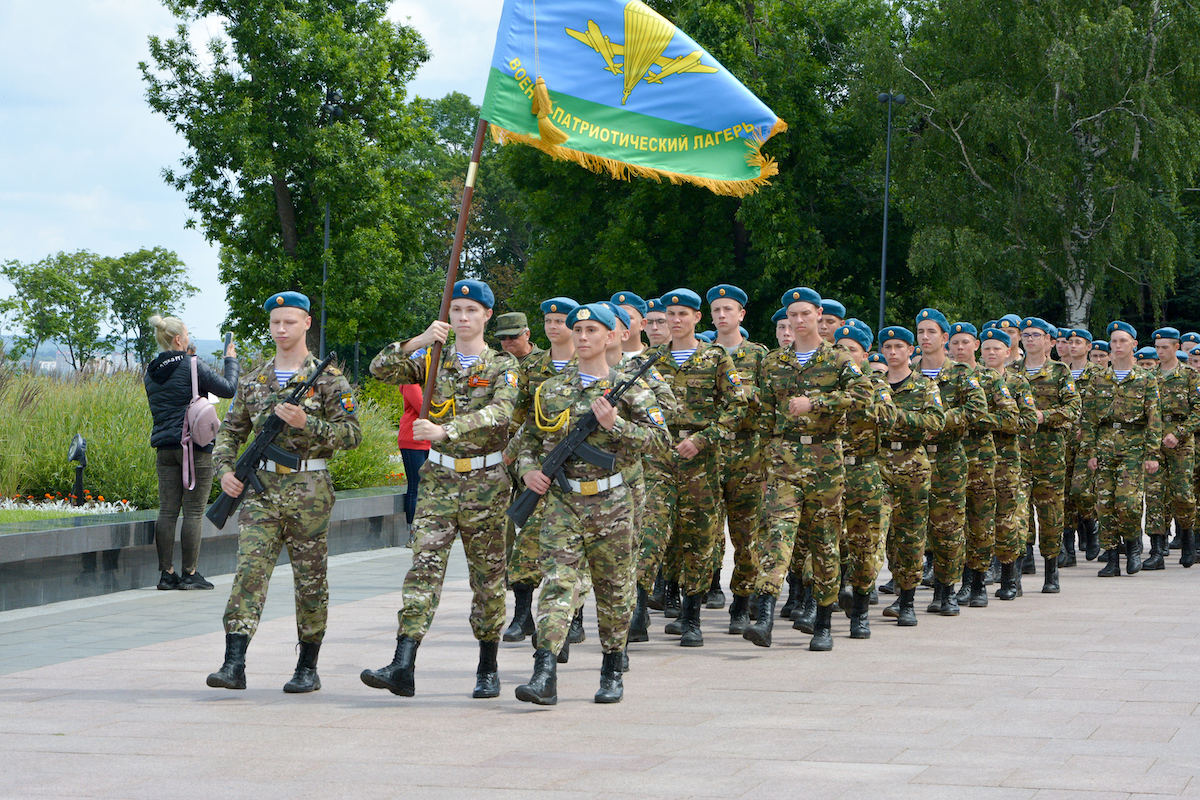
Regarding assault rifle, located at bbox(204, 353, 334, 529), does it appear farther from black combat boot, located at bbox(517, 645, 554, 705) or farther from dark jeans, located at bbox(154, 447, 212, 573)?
dark jeans, located at bbox(154, 447, 212, 573)

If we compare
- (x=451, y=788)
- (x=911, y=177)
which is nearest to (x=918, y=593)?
(x=451, y=788)

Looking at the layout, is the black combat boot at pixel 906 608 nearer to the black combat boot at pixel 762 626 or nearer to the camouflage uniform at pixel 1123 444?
the black combat boot at pixel 762 626

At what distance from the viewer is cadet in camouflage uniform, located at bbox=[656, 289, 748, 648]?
9.42m

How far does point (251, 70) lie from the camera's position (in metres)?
41.1

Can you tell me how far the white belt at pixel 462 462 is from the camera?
7336 mm

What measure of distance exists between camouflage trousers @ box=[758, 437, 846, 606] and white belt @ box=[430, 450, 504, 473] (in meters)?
2.35

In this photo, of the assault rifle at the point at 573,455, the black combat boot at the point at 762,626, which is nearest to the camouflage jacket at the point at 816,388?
the black combat boot at the point at 762,626

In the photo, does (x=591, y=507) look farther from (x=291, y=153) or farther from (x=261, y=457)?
(x=291, y=153)

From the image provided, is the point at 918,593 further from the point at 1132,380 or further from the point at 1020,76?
the point at 1020,76

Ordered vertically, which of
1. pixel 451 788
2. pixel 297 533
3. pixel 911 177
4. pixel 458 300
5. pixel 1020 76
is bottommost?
pixel 451 788

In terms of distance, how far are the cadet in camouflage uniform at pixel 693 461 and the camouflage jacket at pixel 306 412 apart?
2.49 metres

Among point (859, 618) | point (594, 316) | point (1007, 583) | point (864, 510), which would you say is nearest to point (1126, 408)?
point (1007, 583)

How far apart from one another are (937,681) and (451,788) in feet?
11.5

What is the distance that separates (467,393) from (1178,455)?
398 inches
